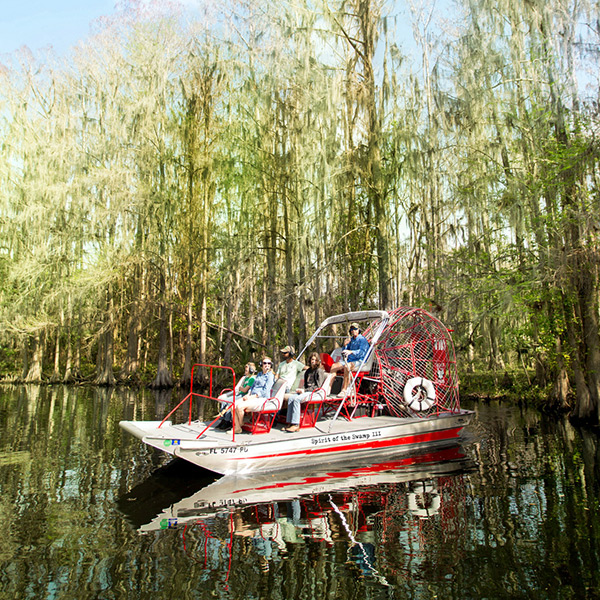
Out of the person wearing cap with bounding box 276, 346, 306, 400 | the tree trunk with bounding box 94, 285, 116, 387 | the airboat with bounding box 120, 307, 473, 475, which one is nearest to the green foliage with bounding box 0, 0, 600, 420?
the tree trunk with bounding box 94, 285, 116, 387

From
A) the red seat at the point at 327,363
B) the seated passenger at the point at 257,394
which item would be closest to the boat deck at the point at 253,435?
the seated passenger at the point at 257,394

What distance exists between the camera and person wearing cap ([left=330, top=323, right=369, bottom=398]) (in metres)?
10.6

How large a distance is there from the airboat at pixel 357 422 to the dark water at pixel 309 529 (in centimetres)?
41

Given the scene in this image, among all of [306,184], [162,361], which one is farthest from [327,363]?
[162,361]

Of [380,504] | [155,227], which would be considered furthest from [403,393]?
[155,227]

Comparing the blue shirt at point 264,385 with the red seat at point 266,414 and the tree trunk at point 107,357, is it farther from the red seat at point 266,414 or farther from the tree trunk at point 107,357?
the tree trunk at point 107,357

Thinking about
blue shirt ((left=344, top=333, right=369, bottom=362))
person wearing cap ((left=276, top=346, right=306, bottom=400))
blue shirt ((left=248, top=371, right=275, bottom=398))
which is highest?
blue shirt ((left=344, top=333, right=369, bottom=362))

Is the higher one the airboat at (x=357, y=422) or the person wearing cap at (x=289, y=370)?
the person wearing cap at (x=289, y=370)

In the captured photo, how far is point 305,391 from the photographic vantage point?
1033 cm

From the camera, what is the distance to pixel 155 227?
27.1 metres

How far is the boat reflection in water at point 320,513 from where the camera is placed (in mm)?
5719

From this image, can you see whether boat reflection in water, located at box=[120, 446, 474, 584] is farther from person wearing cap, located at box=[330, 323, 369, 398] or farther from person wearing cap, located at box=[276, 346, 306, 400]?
person wearing cap, located at box=[330, 323, 369, 398]

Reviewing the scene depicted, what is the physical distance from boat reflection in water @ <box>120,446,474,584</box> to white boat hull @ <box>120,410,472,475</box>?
0.29 meters

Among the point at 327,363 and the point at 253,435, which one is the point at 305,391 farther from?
the point at 253,435
